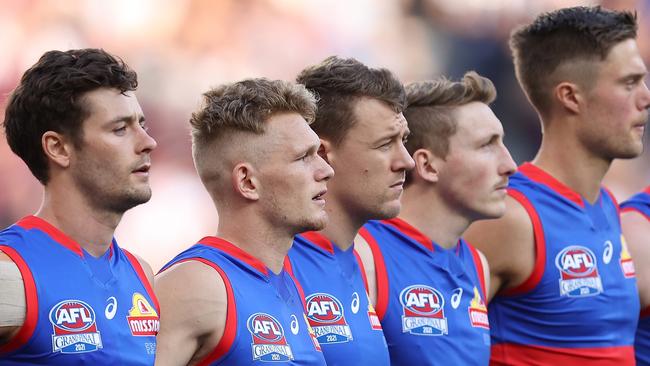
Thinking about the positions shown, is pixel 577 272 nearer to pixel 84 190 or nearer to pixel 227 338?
pixel 227 338

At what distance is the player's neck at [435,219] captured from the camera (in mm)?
5230

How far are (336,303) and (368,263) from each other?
49cm

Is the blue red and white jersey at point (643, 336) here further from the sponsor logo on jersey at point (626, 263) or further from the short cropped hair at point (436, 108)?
the short cropped hair at point (436, 108)

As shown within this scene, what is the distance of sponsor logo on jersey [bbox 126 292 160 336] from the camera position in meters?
3.86

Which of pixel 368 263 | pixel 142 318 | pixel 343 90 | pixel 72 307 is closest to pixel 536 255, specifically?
pixel 368 263

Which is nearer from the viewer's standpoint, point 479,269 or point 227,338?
point 227,338

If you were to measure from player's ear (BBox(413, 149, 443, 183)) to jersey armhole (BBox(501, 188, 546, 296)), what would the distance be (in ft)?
1.83

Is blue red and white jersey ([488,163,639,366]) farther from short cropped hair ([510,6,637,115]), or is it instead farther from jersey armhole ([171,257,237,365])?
jersey armhole ([171,257,237,365])

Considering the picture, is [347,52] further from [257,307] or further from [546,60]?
[257,307]

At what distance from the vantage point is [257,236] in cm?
427

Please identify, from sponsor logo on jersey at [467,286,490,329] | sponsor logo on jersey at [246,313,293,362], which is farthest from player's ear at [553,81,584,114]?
sponsor logo on jersey at [246,313,293,362]

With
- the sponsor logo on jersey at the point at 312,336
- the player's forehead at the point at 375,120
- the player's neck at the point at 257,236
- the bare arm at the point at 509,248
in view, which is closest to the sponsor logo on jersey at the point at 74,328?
the player's neck at the point at 257,236

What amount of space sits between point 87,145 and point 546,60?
2.84 m

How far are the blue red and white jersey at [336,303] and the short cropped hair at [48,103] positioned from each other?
3.54 feet
